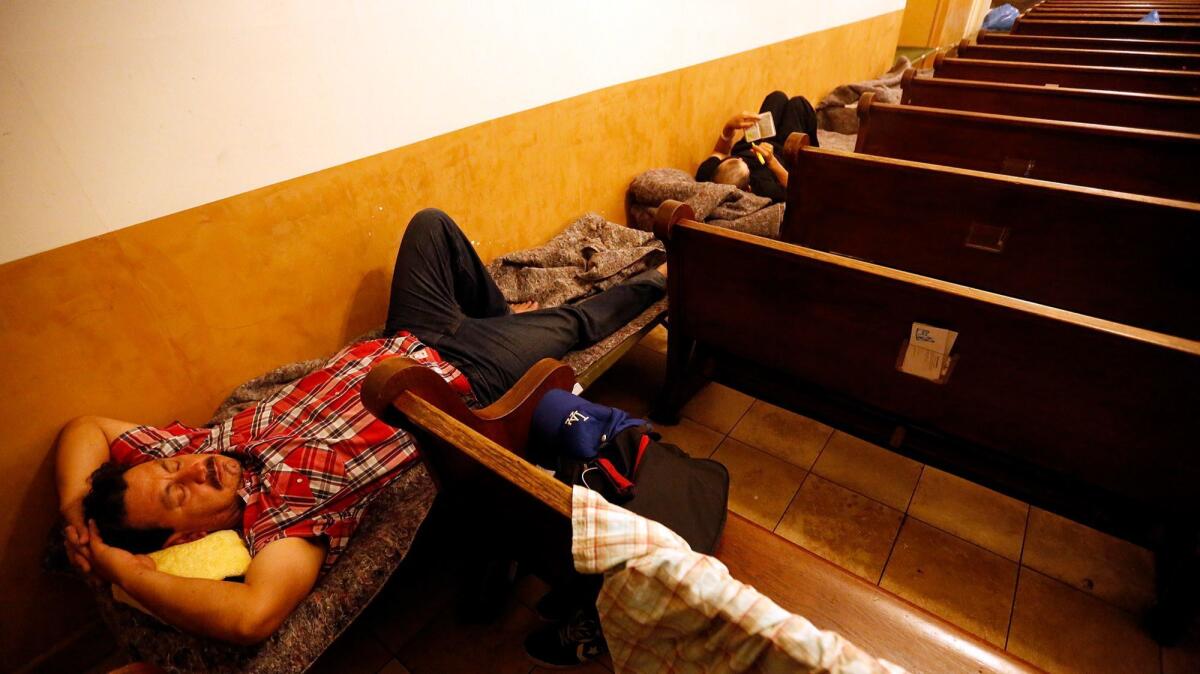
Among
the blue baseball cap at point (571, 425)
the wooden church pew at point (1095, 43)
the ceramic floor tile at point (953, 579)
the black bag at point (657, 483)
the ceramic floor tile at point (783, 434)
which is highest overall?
the wooden church pew at point (1095, 43)

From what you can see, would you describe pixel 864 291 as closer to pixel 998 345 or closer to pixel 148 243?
pixel 998 345

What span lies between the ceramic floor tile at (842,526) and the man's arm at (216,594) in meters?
1.25

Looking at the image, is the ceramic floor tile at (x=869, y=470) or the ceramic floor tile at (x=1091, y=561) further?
the ceramic floor tile at (x=869, y=470)

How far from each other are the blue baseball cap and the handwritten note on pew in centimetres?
62

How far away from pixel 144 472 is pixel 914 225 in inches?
81.7

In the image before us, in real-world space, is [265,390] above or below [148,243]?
below

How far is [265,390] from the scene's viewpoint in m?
1.56

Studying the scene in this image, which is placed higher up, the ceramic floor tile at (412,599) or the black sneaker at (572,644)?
the black sneaker at (572,644)

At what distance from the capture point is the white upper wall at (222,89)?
112cm

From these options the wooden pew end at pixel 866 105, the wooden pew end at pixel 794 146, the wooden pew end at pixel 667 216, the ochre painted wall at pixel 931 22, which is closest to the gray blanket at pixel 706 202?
the wooden pew end at pixel 866 105

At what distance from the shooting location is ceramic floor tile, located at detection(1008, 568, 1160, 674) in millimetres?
1243

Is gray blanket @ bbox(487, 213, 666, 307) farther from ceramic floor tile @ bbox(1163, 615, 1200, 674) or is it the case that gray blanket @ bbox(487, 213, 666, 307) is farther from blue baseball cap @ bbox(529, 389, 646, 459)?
ceramic floor tile @ bbox(1163, 615, 1200, 674)

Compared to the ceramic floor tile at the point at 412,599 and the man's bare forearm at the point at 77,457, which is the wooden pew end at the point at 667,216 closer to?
the ceramic floor tile at the point at 412,599

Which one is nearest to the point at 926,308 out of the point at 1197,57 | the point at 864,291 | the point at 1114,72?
the point at 864,291
